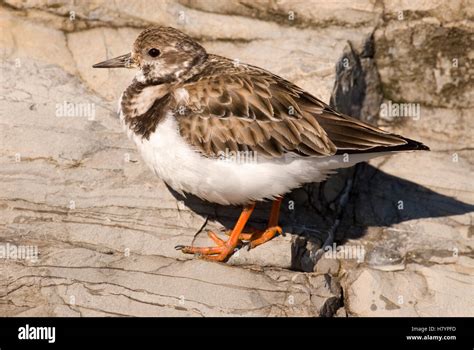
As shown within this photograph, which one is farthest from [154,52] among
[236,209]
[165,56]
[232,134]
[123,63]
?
[236,209]

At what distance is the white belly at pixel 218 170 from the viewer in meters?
8.82

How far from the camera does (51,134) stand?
10352 millimetres

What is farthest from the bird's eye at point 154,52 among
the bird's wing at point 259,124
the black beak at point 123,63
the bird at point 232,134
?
the bird's wing at point 259,124

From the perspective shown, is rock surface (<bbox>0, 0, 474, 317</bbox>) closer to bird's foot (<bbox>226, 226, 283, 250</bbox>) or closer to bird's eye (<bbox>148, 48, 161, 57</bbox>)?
bird's foot (<bbox>226, 226, 283, 250</bbox>)

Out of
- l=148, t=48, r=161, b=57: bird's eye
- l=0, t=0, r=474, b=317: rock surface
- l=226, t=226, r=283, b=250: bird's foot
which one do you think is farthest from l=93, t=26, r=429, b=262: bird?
l=0, t=0, r=474, b=317: rock surface

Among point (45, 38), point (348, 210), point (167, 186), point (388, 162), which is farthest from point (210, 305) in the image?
point (45, 38)

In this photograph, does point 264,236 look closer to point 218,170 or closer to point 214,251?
point 214,251

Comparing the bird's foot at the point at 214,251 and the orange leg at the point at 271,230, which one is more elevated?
the orange leg at the point at 271,230

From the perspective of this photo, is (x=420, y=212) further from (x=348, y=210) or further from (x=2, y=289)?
(x=2, y=289)

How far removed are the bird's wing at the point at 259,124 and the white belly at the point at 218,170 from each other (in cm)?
11

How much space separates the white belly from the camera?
28.9 feet

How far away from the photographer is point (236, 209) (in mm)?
10078

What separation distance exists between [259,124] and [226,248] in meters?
1.46

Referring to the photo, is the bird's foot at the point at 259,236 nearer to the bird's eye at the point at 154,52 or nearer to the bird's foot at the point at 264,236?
the bird's foot at the point at 264,236
